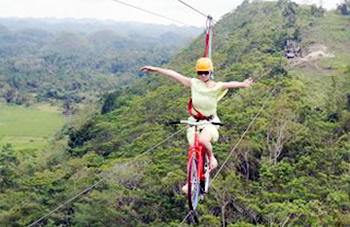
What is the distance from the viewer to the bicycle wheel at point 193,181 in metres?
5.25

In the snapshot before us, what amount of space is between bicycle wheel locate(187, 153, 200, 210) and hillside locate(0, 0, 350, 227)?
24.7ft

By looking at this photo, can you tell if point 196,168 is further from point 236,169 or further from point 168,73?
point 236,169

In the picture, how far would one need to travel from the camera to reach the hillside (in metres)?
14.4

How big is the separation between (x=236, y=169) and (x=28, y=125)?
49.8 metres

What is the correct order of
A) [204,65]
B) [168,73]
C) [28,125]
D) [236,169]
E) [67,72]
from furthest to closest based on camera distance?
[67,72], [28,125], [236,169], [168,73], [204,65]

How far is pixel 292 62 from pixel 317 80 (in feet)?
13.5

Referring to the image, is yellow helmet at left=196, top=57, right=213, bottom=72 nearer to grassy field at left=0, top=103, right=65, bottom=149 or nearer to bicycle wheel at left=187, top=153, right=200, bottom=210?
bicycle wheel at left=187, top=153, right=200, bottom=210

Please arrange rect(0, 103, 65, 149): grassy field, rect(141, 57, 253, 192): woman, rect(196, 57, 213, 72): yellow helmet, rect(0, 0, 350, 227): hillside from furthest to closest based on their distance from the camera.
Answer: rect(0, 103, 65, 149): grassy field, rect(0, 0, 350, 227): hillside, rect(141, 57, 253, 192): woman, rect(196, 57, 213, 72): yellow helmet

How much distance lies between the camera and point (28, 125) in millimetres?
63781

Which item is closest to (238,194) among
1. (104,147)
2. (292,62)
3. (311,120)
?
(311,120)

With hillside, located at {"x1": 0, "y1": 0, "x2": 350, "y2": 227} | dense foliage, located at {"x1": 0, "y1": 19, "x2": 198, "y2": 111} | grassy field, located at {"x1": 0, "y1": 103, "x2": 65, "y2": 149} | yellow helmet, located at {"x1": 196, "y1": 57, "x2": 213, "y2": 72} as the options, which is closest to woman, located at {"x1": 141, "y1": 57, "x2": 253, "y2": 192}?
yellow helmet, located at {"x1": 196, "y1": 57, "x2": 213, "y2": 72}

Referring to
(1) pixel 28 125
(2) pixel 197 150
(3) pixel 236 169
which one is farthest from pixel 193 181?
(1) pixel 28 125

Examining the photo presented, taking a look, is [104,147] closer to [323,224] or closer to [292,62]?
[292,62]

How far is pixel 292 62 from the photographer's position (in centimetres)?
3194
